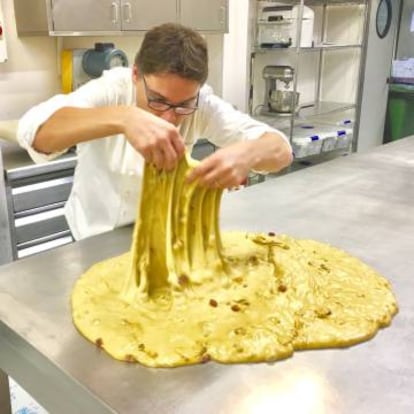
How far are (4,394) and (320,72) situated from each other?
162 inches

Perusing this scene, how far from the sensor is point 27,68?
2838mm

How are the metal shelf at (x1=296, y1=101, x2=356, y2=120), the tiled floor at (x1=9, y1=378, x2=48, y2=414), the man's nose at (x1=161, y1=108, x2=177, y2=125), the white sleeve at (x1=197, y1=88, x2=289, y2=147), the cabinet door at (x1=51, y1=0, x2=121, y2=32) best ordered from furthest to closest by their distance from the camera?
the metal shelf at (x1=296, y1=101, x2=356, y2=120), the cabinet door at (x1=51, y1=0, x2=121, y2=32), the white sleeve at (x1=197, y1=88, x2=289, y2=147), the tiled floor at (x1=9, y1=378, x2=48, y2=414), the man's nose at (x1=161, y1=108, x2=177, y2=125)

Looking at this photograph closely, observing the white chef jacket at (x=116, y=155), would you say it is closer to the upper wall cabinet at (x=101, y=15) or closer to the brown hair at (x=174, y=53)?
the brown hair at (x=174, y=53)

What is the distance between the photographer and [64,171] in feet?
A: 8.15

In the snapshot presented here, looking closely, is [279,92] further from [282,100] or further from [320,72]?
[320,72]

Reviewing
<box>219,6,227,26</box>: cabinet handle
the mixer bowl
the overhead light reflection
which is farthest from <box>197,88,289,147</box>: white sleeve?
the mixer bowl

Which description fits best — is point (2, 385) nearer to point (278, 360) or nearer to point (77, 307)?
point (77, 307)

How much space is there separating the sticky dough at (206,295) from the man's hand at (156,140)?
0.04 meters

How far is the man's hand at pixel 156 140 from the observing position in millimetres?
1107

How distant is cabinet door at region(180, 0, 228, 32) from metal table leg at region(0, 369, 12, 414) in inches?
93.8

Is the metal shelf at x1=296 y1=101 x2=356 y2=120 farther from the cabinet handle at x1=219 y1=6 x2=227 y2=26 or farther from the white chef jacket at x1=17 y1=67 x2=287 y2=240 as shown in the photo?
the white chef jacket at x1=17 y1=67 x2=287 y2=240

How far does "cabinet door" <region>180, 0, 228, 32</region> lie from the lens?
3.10 metres


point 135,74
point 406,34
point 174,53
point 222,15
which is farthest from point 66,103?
point 406,34

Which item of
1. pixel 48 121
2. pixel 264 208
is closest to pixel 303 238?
pixel 264 208
